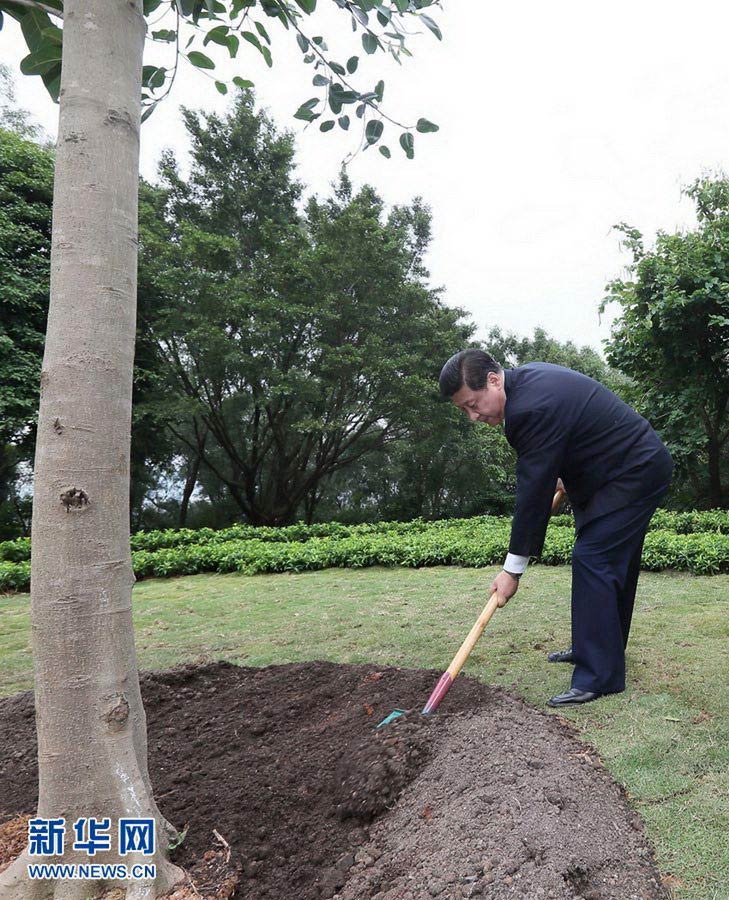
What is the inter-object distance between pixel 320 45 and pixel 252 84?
576mm

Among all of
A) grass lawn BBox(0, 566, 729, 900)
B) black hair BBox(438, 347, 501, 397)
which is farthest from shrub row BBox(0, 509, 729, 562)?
black hair BBox(438, 347, 501, 397)

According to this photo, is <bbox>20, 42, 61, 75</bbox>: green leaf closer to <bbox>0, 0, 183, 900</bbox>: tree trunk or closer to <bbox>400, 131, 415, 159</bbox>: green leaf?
<bbox>0, 0, 183, 900</bbox>: tree trunk

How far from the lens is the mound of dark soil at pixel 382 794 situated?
145cm

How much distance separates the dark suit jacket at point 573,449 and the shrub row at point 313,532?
6.01m

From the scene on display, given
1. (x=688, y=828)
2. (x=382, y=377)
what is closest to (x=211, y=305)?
(x=382, y=377)

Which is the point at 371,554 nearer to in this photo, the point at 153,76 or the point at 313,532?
the point at 313,532

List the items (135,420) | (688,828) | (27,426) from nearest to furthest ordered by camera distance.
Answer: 1. (688,828)
2. (27,426)
3. (135,420)

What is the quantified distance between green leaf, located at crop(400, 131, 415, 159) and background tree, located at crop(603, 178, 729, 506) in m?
7.73

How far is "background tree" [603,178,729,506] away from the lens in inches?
362

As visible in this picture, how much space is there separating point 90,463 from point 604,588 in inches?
88.5

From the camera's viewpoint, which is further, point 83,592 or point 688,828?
point 688,828

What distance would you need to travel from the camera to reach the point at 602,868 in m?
1.44

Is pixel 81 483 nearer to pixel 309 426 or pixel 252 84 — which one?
pixel 252 84

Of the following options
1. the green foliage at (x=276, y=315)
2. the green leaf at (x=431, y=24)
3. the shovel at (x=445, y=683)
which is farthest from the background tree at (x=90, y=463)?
the green foliage at (x=276, y=315)
